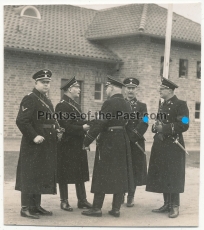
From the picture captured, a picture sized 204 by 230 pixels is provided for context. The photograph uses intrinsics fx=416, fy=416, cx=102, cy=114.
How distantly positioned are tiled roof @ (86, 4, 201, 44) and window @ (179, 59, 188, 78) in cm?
122

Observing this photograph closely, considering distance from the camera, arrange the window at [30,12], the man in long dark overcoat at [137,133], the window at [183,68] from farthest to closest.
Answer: the window at [183,68] → the window at [30,12] → the man in long dark overcoat at [137,133]

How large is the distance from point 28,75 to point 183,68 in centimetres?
754

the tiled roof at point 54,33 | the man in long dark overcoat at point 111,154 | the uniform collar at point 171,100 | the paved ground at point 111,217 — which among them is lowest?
the paved ground at point 111,217

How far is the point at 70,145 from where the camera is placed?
6.58 meters

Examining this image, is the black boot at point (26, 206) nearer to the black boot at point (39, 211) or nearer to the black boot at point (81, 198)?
the black boot at point (39, 211)

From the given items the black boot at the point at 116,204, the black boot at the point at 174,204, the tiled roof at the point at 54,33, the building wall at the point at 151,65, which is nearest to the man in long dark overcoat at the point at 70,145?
the black boot at the point at 116,204

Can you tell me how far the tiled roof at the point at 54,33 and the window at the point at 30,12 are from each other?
0.21 m

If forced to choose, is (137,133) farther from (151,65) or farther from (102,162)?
(151,65)

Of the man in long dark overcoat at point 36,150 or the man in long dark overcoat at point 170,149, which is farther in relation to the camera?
the man in long dark overcoat at point 170,149

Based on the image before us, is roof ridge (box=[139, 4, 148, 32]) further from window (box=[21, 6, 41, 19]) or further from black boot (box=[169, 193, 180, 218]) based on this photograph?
black boot (box=[169, 193, 180, 218])

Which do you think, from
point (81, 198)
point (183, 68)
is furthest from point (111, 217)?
point (183, 68)

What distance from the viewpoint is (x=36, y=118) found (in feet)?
19.7

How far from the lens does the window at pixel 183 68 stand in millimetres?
19911

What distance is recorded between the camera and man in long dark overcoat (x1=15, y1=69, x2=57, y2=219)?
19.2 ft
